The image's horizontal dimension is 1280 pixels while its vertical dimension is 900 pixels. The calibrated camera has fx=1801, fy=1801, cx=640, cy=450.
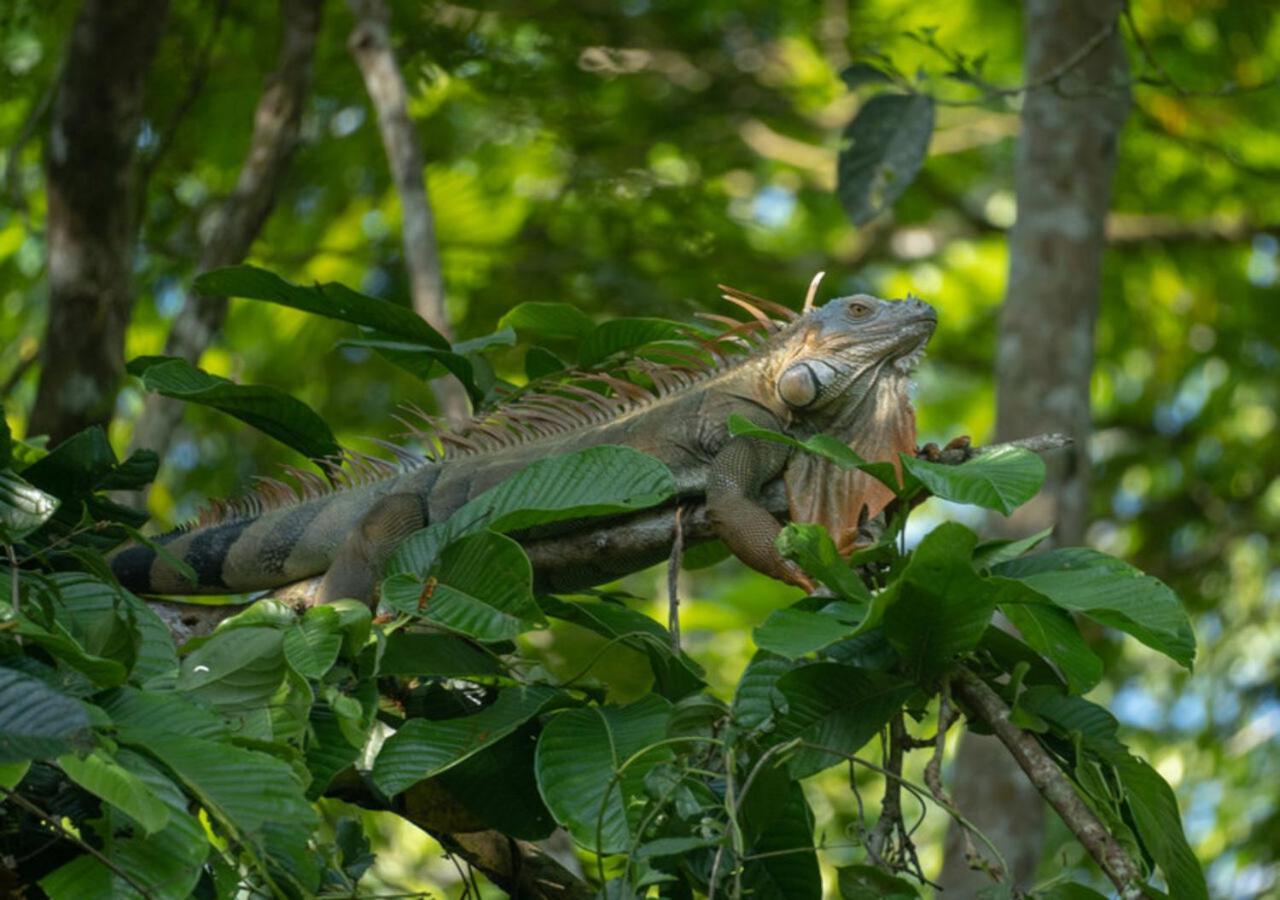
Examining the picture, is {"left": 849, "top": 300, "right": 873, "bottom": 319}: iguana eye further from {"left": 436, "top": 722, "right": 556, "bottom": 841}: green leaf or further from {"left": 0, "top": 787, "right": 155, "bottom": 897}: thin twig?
{"left": 0, "top": 787, "right": 155, "bottom": 897}: thin twig

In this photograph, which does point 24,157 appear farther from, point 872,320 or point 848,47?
point 872,320

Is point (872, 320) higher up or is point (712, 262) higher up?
point (872, 320)

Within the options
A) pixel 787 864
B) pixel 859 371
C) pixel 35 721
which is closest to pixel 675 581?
pixel 787 864

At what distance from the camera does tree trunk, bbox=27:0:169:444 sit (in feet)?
17.1

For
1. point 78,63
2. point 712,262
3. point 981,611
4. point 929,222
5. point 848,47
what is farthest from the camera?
point 929,222

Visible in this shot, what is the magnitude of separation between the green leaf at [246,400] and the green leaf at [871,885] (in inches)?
61.5

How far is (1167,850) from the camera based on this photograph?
8.53 ft

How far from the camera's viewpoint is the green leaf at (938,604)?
2484 mm

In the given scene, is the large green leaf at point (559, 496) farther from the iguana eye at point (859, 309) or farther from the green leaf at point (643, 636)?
the iguana eye at point (859, 309)

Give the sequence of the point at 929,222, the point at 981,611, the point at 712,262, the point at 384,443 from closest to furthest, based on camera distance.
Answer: the point at 981,611, the point at 384,443, the point at 712,262, the point at 929,222

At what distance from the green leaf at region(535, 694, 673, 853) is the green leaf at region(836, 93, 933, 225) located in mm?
2987

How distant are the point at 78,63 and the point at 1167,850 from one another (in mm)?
4034

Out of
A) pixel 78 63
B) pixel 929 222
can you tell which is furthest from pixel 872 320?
pixel 929 222

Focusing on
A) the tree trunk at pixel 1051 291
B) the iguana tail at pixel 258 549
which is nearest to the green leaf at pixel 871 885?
the iguana tail at pixel 258 549
